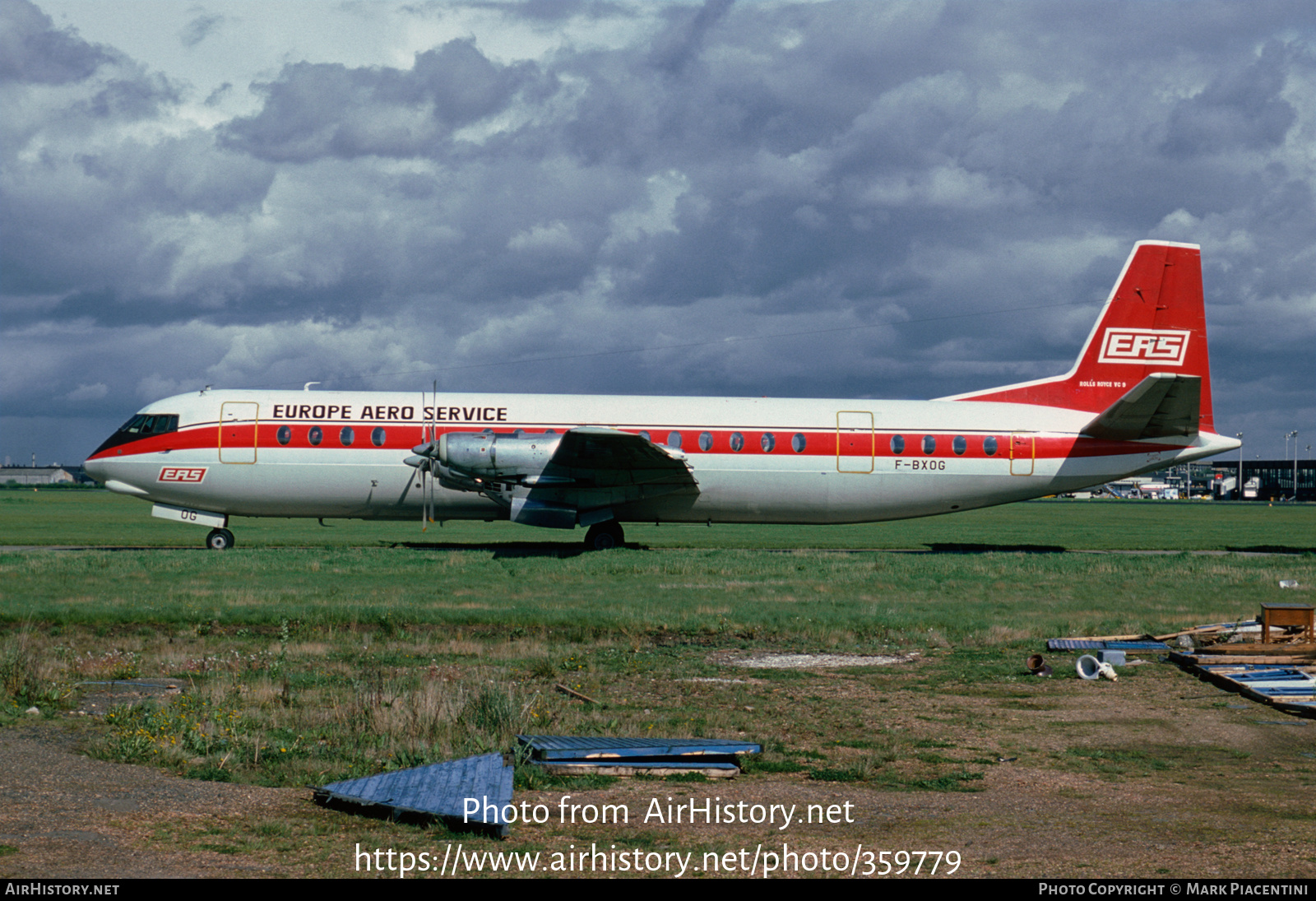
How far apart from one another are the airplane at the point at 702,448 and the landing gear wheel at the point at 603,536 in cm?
7

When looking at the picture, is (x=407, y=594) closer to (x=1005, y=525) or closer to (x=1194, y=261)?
(x=1194, y=261)

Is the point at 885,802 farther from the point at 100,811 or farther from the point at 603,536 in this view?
the point at 603,536

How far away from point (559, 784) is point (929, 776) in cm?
346

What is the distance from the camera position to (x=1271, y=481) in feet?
570

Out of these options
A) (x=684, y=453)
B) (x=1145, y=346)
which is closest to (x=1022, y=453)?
(x=1145, y=346)

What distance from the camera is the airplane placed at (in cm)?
3083

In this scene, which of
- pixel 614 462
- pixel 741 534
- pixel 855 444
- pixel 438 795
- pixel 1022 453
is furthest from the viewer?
pixel 741 534

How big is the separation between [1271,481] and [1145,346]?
163m

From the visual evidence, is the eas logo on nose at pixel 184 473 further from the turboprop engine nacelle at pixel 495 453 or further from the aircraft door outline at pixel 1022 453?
the aircraft door outline at pixel 1022 453

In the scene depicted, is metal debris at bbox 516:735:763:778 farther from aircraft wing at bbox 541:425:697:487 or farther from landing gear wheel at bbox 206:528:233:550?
landing gear wheel at bbox 206:528:233:550

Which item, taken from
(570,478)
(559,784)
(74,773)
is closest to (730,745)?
(559,784)

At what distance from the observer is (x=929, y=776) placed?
1027cm

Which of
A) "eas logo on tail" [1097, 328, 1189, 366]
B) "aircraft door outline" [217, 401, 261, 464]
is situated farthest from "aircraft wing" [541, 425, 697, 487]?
"eas logo on tail" [1097, 328, 1189, 366]

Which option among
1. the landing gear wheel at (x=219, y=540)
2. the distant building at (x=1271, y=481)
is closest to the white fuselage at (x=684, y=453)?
the landing gear wheel at (x=219, y=540)
